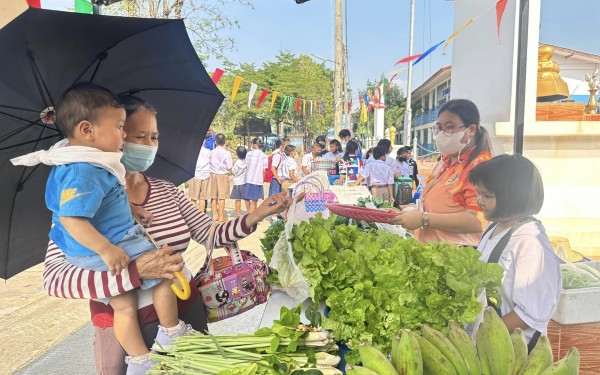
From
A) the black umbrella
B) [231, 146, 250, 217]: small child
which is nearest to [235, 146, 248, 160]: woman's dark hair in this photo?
[231, 146, 250, 217]: small child

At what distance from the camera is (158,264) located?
160cm

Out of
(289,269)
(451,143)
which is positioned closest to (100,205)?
(289,269)

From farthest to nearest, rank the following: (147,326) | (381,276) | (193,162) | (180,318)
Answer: (193,162) < (180,318) < (147,326) < (381,276)

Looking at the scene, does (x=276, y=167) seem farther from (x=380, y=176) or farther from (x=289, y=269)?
(x=289, y=269)

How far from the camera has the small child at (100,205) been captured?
153cm

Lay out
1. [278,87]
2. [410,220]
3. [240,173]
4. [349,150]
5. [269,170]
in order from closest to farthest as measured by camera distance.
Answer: [410,220], [240,173], [269,170], [349,150], [278,87]

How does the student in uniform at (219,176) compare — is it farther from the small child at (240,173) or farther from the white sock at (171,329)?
the white sock at (171,329)

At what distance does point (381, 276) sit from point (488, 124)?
383 cm

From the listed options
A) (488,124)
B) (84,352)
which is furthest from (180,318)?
(488,124)

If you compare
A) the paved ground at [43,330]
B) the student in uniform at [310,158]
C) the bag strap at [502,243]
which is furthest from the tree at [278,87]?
the bag strap at [502,243]

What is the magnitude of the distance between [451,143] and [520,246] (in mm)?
982

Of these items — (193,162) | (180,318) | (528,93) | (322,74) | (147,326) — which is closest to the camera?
(147,326)

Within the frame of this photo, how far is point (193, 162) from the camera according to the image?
2570 millimetres

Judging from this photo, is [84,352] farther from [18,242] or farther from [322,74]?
[322,74]
